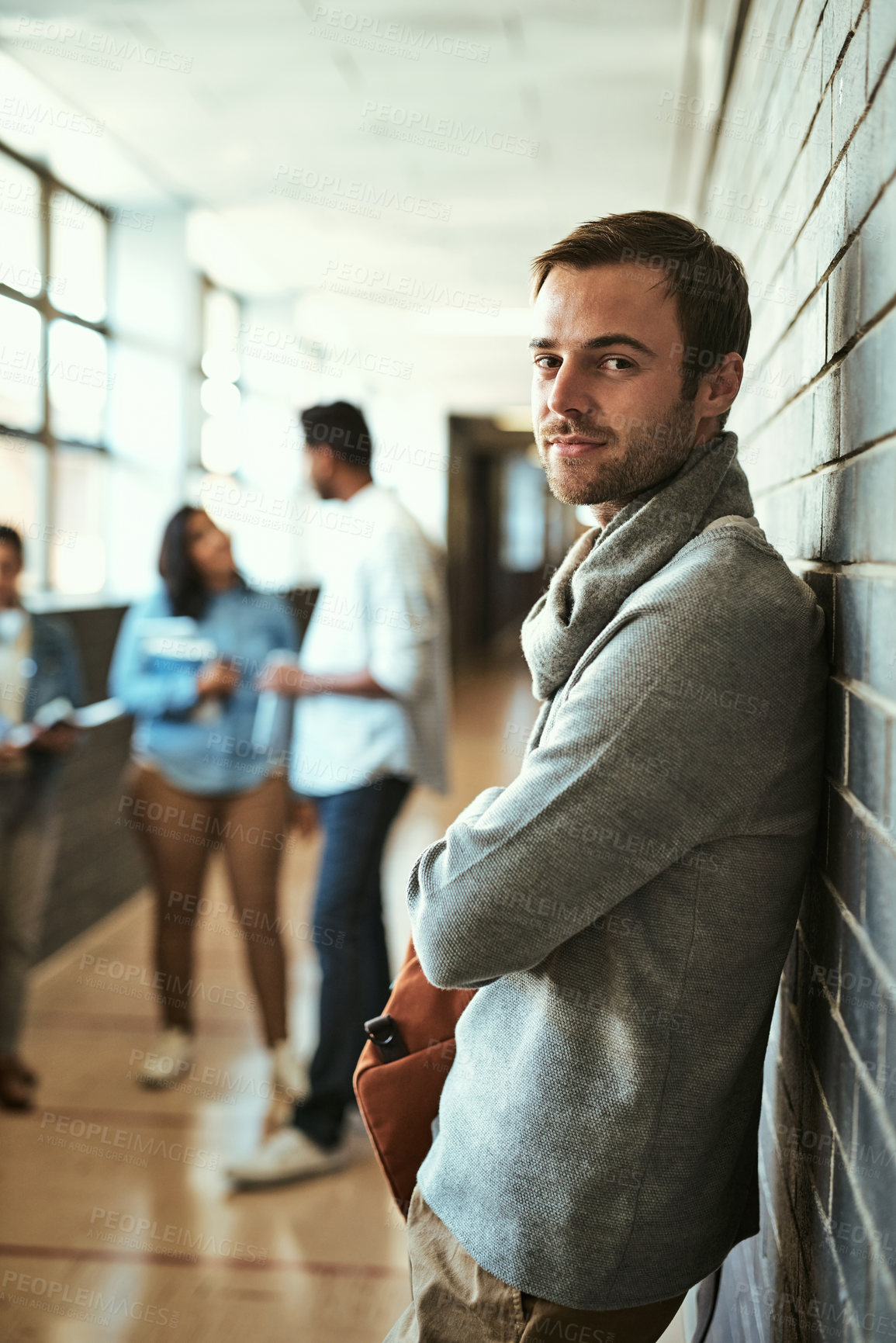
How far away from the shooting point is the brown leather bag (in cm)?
121

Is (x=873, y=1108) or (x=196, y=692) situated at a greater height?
(x=196, y=692)

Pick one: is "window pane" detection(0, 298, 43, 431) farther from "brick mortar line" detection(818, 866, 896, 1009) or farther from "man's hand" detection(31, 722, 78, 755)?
"brick mortar line" detection(818, 866, 896, 1009)

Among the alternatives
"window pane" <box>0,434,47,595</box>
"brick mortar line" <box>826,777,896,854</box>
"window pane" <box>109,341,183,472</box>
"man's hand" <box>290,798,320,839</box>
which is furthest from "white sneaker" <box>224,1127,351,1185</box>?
"window pane" <box>109,341,183,472</box>

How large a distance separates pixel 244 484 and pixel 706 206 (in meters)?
4.01

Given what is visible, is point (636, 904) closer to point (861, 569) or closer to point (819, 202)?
point (861, 569)

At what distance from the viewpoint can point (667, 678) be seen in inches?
35.4

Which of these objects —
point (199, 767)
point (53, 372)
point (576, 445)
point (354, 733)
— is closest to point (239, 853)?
point (199, 767)

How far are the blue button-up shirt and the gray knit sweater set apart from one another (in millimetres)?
2000

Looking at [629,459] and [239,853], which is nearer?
[629,459]

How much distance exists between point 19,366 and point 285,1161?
311 centimetres

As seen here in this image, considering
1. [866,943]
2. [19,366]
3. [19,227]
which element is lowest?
[866,943]

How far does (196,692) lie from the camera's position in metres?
2.99

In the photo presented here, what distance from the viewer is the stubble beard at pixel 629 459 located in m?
1.08

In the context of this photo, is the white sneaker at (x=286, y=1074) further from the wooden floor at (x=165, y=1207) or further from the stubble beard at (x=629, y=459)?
the stubble beard at (x=629, y=459)
